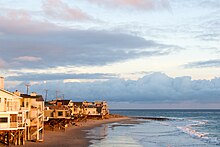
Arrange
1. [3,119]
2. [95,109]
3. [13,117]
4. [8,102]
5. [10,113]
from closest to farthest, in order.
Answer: [3,119], [10,113], [13,117], [8,102], [95,109]

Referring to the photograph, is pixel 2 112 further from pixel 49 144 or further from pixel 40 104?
pixel 40 104

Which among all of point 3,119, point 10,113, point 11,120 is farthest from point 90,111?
point 3,119

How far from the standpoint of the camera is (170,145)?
59.6m

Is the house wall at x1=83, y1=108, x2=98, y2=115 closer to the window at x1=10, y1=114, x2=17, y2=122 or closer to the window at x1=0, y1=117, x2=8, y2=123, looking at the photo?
the window at x1=10, y1=114, x2=17, y2=122

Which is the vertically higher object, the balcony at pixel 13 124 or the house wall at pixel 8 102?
the house wall at pixel 8 102

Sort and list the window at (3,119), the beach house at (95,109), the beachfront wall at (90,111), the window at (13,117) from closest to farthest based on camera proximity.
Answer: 1. the window at (3,119)
2. the window at (13,117)
3. the beachfront wall at (90,111)
4. the beach house at (95,109)

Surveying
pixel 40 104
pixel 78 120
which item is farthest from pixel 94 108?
pixel 40 104

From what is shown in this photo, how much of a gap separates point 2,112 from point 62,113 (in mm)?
40132

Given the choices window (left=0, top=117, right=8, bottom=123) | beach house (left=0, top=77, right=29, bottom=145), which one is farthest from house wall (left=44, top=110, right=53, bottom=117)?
window (left=0, top=117, right=8, bottom=123)

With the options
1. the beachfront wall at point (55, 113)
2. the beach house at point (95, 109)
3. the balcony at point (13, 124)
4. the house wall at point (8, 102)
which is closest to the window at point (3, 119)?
the balcony at point (13, 124)

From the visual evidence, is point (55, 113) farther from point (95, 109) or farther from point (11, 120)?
point (95, 109)

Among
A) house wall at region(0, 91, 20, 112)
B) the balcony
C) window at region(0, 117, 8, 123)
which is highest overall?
house wall at region(0, 91, 20, 112)

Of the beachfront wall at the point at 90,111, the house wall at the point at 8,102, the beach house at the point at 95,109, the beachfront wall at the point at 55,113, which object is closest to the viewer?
the house wall at the point at 8,102

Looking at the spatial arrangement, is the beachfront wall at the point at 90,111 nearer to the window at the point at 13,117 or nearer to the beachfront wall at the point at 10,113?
the beachfront wall at the point at 10,113
